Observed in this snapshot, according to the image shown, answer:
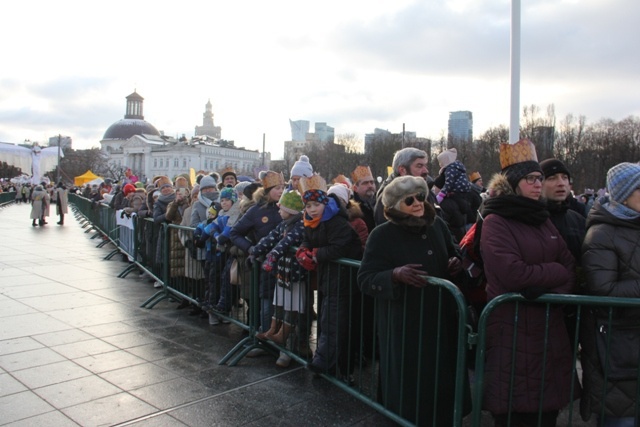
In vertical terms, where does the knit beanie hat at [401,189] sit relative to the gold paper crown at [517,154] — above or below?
below

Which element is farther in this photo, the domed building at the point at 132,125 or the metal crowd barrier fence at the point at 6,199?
the domed building at the point at 132,125

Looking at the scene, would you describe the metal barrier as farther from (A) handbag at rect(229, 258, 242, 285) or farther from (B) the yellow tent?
(B) the yellow tent

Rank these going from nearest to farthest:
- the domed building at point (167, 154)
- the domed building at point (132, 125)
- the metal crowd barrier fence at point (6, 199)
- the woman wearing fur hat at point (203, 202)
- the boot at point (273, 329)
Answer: the boot at point (273, 329)
the woman wearing fur hat at point (203, 202)
the metal crowd barrier fence at point (6, 199)
the domed building at point (167, 154)
the domed building at point (132, 125)

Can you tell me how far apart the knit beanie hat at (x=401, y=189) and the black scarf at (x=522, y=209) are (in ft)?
1.94

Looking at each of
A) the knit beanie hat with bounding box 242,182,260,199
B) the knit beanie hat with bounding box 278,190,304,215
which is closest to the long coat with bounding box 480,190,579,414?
the knit beanie hat with bounding box 278,190,304,215

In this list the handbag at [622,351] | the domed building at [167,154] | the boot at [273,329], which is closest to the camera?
the handbag at [622,351]

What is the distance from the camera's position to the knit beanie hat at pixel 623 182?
3.11 metres

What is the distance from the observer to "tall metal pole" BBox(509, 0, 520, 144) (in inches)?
329

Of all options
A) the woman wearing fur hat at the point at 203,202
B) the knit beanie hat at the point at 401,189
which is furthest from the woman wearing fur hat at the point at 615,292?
the woman wearing fur hat at the point at 203,202

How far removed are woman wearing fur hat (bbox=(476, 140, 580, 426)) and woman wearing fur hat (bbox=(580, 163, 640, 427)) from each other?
0.13m

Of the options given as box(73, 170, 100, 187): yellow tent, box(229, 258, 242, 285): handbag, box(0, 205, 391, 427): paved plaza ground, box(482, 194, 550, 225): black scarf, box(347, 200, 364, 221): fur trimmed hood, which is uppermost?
box(73, 170, 100, 187): yellow tent

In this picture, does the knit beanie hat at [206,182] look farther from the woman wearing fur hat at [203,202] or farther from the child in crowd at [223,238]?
the child in crowd at [223,238]

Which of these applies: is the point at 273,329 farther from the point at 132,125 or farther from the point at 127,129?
the point at 132,125

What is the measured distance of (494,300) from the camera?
301 cm
